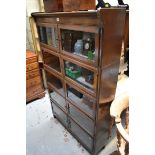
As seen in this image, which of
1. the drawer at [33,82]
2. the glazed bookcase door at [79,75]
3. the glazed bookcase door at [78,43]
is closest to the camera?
the glazed bookcase door at [78,43]

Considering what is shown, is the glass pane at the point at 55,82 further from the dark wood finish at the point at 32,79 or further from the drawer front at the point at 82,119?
the dark wood finish at the point at 32,79

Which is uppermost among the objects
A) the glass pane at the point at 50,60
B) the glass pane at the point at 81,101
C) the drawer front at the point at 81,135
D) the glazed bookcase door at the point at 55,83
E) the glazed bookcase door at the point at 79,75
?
the glass pane at the point at 50,60

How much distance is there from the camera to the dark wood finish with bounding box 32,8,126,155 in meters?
0.98

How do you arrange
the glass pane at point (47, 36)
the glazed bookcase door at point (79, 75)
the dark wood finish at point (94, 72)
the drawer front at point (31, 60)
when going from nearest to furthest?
1. the dark wood finish at point (94, 72)
2. the glazed bookcase door at point (79, 75)
3. the glass pane at point (47, 36)
4. the drawer front at point (31, 60)

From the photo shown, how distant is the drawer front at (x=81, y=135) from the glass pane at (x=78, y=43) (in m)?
0.86

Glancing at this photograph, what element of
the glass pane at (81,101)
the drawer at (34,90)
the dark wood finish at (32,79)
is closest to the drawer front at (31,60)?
the dark wood finish at (32,79)

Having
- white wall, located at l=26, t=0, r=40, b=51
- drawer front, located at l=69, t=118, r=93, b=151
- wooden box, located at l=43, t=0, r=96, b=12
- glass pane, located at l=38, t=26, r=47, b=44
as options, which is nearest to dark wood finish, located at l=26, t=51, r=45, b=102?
white wall, located at l=26, t=0, r=40, b=51

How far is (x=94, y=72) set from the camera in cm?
112

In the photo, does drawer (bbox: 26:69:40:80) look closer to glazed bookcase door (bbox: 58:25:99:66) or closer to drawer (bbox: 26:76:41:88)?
drawer (bbox: 26:76:41:88)

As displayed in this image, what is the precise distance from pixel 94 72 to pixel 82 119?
0.72m

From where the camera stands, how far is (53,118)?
225 cm

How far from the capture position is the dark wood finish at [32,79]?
7.73 feet
